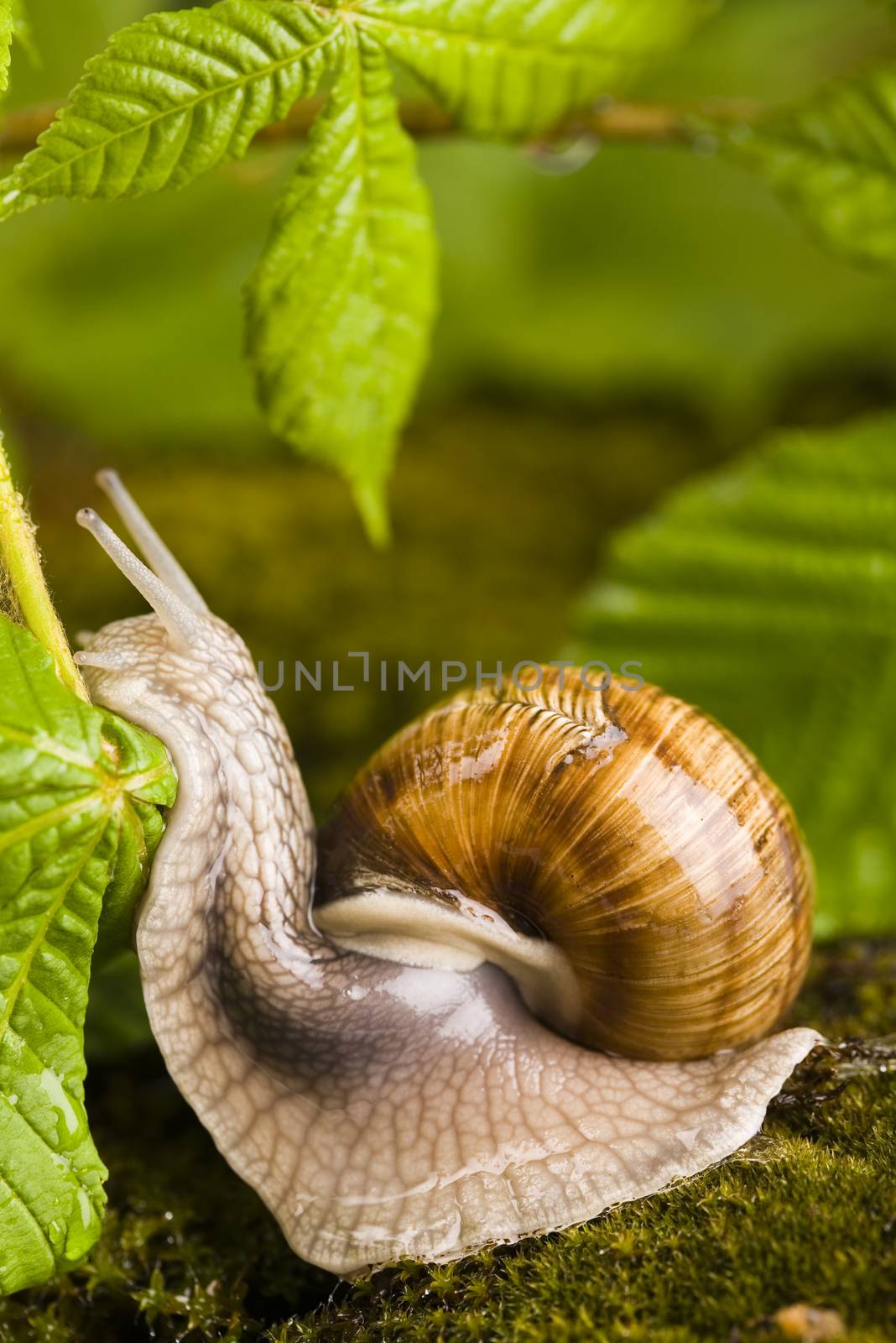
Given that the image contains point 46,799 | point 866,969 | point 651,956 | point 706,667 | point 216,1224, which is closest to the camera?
point 46,799

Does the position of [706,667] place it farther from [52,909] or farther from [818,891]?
[52,909]

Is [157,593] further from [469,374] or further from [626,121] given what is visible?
[469,374]

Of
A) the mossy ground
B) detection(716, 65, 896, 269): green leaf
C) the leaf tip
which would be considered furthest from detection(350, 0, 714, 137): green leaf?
the mossy ground

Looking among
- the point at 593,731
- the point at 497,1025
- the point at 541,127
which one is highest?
the point at 541,127

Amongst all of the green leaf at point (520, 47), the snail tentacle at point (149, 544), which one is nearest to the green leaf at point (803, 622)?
the green leaf at point (520, 47)

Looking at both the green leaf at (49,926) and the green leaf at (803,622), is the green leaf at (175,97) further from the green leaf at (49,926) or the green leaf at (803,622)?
the green leaf at (803,622)

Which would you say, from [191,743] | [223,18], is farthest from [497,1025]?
[223,18]
